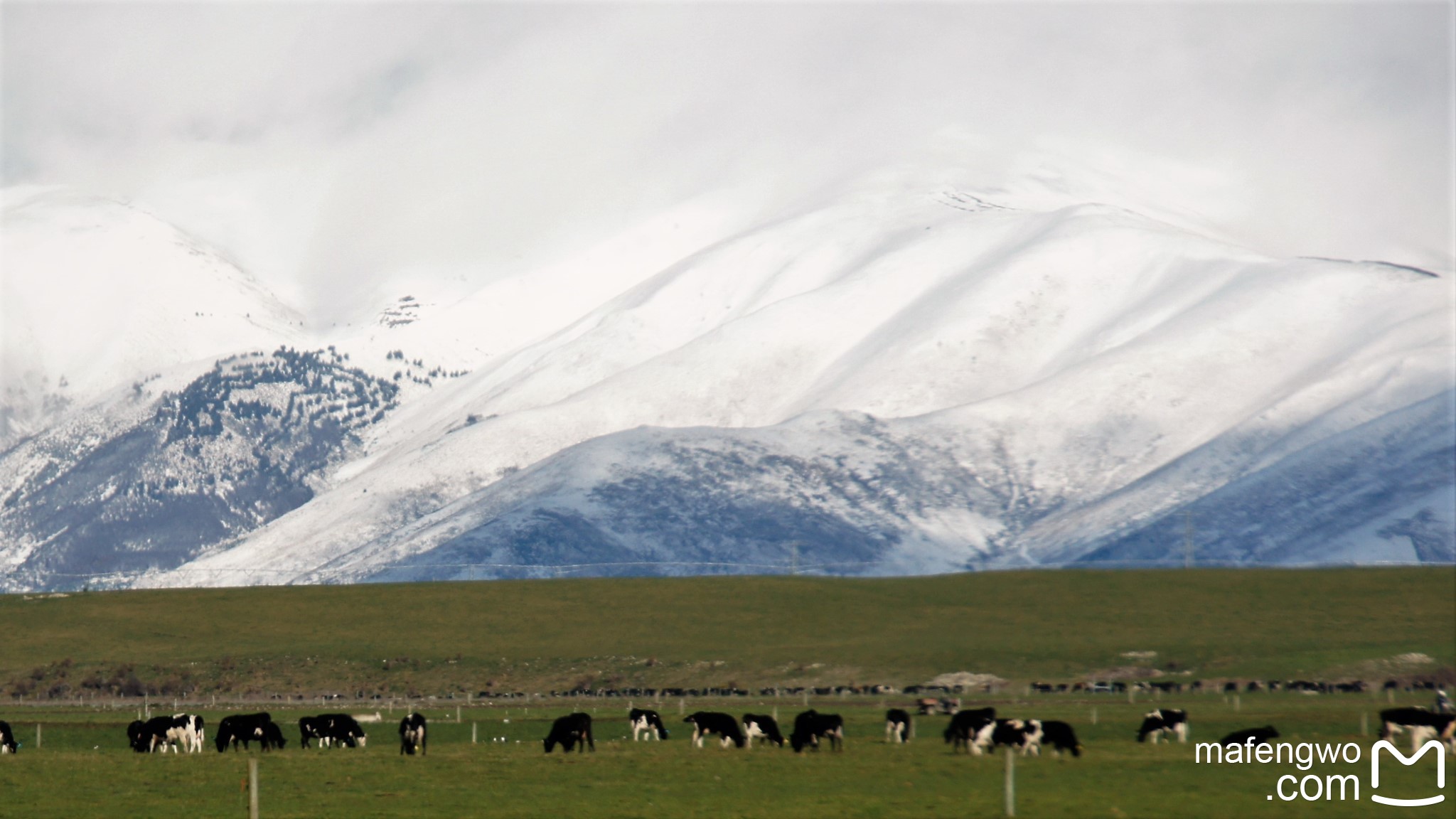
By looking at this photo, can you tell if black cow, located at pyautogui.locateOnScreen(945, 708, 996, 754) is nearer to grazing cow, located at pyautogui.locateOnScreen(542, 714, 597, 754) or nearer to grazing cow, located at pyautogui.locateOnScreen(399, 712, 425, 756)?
grazing cow, located at pyautogui.locateOnScreen(542, 714, 597, 754)

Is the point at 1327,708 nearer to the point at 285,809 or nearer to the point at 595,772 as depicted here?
the point at 595,772

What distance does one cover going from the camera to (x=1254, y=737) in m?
68.4

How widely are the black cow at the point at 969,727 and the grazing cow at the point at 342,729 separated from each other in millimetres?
24461

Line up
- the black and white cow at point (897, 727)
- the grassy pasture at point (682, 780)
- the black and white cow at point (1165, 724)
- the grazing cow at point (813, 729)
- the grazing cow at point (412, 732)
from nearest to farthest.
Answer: the grassy pasture at point (682, 780)
the grazing cow at point (813, 729)
the grazing cow at point (412, 732)
the black and white cow at point (1165, 724)
the black and white cow at point (897, 727)

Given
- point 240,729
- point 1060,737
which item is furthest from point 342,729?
point 1060,737

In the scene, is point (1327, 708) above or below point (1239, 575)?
below

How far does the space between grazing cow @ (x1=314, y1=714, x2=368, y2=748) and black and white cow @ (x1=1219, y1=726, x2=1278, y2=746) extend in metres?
34.9

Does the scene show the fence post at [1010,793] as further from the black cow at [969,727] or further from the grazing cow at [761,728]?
the grazing cow at [761,728]

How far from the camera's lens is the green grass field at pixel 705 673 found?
5728cm

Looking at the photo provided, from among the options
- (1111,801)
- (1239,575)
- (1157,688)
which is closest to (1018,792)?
(1111,801)

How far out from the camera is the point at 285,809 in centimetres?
5378

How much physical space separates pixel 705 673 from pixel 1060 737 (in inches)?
2533

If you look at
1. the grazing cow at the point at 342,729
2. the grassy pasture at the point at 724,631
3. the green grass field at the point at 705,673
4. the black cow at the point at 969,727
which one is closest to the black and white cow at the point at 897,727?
the green grass field at the point at 705,673

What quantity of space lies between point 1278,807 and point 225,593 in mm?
128362
